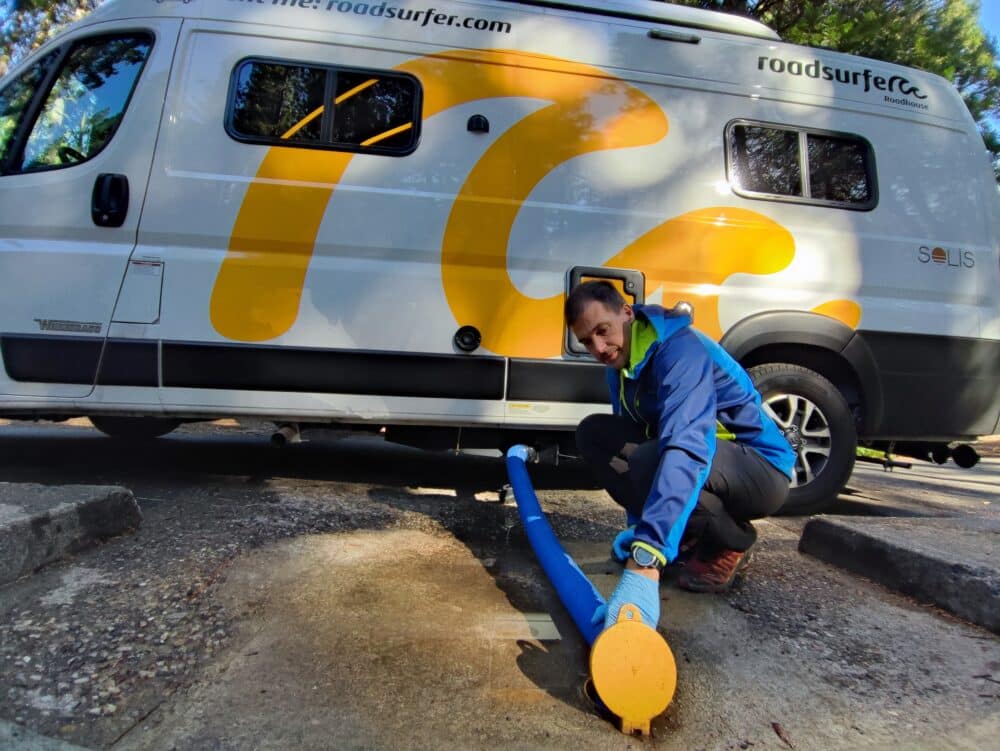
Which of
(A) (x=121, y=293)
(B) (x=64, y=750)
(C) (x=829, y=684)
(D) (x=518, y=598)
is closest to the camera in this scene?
(B) (x=64, y=750)

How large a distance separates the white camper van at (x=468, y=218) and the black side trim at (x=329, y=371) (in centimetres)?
1

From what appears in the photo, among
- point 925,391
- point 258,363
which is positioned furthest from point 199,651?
point 925,391

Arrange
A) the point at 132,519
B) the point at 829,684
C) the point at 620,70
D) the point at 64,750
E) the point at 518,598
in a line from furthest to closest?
the point at 620,70
the point at 132,519
the point at 518,598
the point at 829,684
the point at 64,750

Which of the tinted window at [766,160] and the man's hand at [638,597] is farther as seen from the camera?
the tinted window at [766,160]

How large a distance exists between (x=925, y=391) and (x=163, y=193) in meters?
4.14

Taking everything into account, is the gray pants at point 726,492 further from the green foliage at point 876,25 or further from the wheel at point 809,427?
the green foliage at point 876,25

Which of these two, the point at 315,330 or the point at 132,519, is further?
the point at 315,330

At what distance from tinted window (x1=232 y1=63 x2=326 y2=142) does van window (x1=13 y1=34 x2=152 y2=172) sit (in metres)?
0.52

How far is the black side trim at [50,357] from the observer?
3072 mm

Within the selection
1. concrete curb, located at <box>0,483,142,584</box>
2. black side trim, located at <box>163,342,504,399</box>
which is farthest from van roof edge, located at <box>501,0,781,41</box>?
concrete curb, located at <box>0,483,142,584</box>

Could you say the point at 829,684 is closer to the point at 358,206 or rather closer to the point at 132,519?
the point at 132,519

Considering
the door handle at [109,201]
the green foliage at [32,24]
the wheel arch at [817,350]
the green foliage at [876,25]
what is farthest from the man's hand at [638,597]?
the green foliage at [32,24]

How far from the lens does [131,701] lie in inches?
59.6

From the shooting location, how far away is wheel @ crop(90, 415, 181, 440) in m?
4.33
